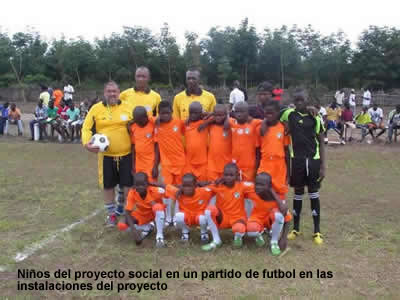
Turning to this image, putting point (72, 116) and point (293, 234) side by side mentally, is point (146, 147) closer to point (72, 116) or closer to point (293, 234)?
point (293, 234)

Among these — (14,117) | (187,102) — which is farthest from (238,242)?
(14,117)

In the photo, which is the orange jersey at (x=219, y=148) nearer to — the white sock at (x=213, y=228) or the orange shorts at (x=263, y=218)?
the white sock at (x=213, y=228)

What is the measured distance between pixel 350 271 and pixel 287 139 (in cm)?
177

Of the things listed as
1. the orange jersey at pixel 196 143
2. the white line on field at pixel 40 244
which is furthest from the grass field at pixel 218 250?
the orange jersey at pixel 196 143

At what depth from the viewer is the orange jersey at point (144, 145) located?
229 inches

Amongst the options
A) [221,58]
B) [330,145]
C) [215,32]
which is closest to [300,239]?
[330,145]

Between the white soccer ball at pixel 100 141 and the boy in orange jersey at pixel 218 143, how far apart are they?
1366 millimetres

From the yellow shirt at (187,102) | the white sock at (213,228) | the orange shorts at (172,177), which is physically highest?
the yellow shirt at (187,102)

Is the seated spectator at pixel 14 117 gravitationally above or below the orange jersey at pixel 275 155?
above

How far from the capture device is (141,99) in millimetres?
6277

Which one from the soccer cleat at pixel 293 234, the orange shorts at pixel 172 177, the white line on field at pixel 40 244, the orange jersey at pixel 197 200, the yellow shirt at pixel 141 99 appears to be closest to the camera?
the white line on field at pixel 40 244

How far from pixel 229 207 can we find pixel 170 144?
3.91ft

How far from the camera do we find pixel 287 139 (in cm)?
541

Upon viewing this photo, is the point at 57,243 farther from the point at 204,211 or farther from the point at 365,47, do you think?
the point at 365,47
